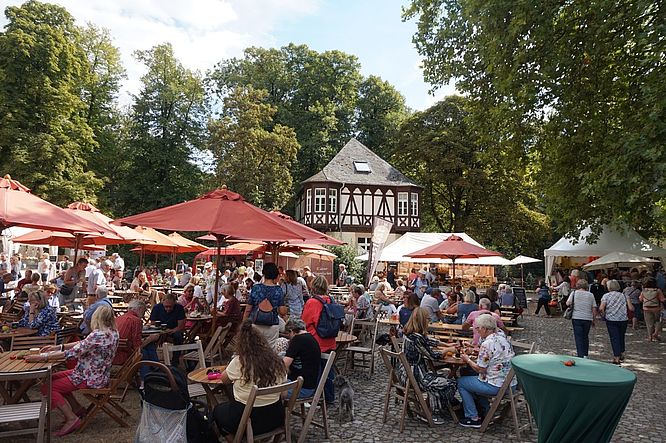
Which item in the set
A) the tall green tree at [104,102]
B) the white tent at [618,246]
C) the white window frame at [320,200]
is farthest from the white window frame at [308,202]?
the white tent at [618,246]

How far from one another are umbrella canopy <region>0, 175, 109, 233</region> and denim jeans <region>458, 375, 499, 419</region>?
208 inches

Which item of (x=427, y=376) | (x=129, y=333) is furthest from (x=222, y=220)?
(x=427, y=376)

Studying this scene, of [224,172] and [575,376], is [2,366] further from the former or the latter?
[224,172]

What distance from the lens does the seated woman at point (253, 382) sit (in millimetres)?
4266

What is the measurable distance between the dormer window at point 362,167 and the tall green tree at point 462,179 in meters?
2.90

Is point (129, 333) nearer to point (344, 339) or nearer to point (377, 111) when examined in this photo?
point (344, 339)

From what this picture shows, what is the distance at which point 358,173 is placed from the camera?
114 ft

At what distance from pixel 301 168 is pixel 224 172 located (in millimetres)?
10823

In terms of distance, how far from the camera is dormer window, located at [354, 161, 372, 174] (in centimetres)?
3497

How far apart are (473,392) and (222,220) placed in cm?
Answer: 382

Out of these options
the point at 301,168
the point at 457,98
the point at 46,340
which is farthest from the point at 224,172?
the point at 46,340

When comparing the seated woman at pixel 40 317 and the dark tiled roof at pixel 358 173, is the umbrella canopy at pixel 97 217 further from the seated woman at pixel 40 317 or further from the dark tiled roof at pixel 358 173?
the dark tiled roof at pixel 358 173

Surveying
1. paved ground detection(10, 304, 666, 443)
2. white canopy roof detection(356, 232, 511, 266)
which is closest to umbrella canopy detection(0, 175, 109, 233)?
paved ground detection(10, 304, 666, 443)

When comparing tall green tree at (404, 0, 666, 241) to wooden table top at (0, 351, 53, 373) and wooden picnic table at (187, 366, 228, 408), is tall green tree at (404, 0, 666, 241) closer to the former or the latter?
wooden picnic table at (187, 366, 228, 408)
